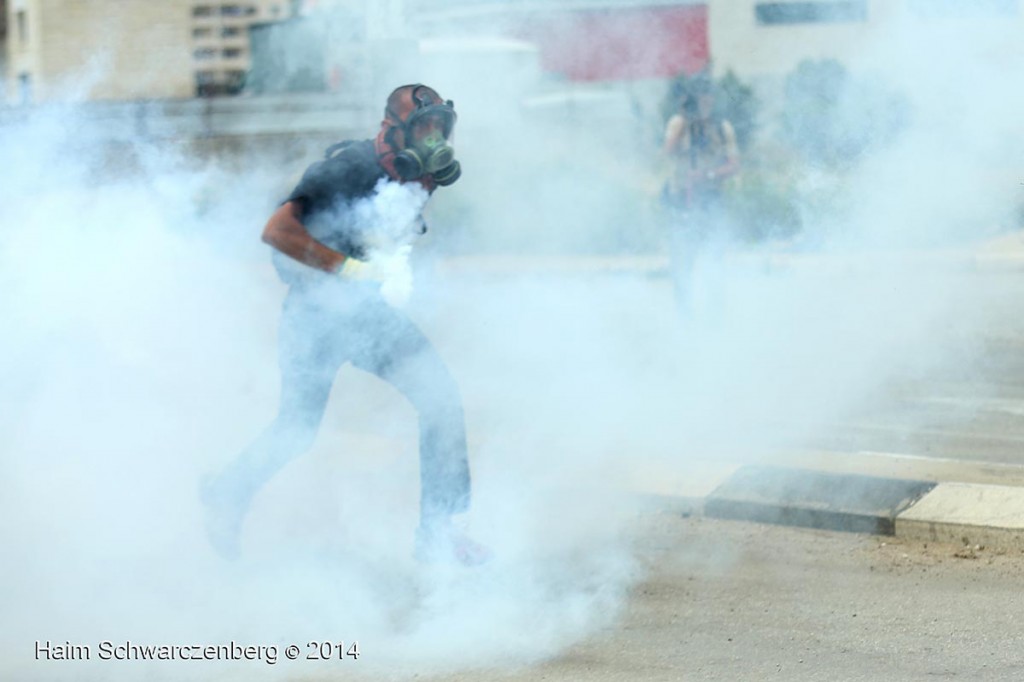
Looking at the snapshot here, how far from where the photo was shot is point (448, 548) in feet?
14.8

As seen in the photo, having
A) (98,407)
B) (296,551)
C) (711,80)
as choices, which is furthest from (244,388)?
(711,80)

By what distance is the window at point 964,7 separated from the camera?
5316mm

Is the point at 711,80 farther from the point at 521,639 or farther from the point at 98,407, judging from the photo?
the point at 521,639

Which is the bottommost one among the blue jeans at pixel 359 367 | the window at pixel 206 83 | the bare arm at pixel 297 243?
the blue jeans at pixel 359 367

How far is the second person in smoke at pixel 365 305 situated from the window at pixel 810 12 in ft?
7.37

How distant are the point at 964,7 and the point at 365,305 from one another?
2579 mm

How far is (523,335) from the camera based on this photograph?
27.0 ft

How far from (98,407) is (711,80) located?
410cm

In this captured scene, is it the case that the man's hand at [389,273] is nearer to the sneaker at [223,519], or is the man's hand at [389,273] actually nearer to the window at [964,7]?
the sneaker at [223,519]

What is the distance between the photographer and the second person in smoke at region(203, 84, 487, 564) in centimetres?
435

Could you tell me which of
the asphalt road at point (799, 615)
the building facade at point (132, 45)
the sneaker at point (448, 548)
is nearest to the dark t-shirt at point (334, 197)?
the sneaker at point (448, 548)

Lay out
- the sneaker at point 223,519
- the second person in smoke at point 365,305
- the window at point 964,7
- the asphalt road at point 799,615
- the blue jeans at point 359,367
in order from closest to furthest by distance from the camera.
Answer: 1. the asphalt road at point 799,615
2. the second person in smoke at point 365,305
3. the blue jeans at point 359,367
4. the sneaker at point 223,519
5. the window at point 964,7

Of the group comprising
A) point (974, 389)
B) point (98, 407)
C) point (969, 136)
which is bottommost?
point (974, 389)

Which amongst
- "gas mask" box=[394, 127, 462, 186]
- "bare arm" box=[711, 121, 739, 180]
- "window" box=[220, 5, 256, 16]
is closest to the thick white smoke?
"bare arm" box=[711, 121, 739, 180]
